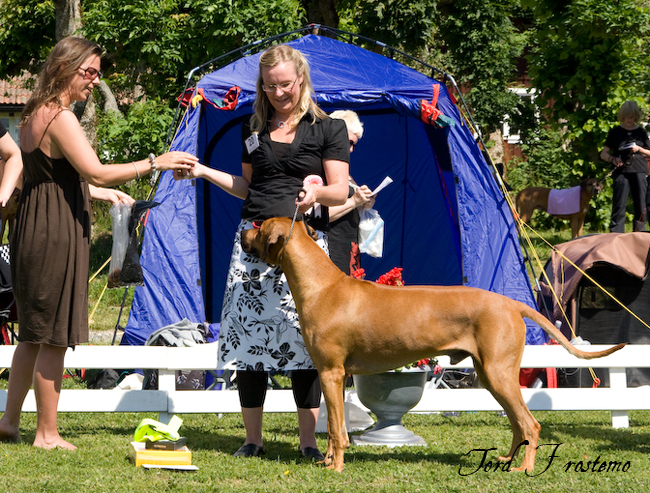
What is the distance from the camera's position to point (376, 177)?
24.5ft

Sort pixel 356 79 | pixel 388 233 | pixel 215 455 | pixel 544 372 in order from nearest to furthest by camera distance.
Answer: pixel 215 455 → pixel 544 372 → pixel 356 79 → pixel 388 233

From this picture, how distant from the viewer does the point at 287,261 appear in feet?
10.4

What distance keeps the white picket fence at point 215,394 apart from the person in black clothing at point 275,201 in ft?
2.95

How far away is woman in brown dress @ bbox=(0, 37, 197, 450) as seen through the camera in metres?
3.26

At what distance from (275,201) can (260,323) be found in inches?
22.1

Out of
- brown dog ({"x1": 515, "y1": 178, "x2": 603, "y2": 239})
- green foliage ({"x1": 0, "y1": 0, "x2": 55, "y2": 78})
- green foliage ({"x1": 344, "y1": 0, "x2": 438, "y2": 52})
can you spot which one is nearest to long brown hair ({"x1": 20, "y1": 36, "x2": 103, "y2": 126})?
green foliage ({"x1": 344, "y1": 0, "x2": 438, "y2": 52})

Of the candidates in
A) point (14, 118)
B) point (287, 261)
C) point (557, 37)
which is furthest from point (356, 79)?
point (14, 118)

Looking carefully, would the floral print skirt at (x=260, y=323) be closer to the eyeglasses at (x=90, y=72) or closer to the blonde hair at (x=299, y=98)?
the blonde hair at (x=299, y=98)

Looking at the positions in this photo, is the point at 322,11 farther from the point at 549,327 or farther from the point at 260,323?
the point at 549,327

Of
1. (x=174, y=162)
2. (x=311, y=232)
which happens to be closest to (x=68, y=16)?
(x=174, y=162)

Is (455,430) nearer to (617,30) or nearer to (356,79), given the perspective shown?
(356,79)

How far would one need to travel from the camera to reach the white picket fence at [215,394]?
419 cm

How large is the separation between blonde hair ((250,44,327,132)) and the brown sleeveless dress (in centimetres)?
90

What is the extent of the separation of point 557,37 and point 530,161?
584 centimetres
